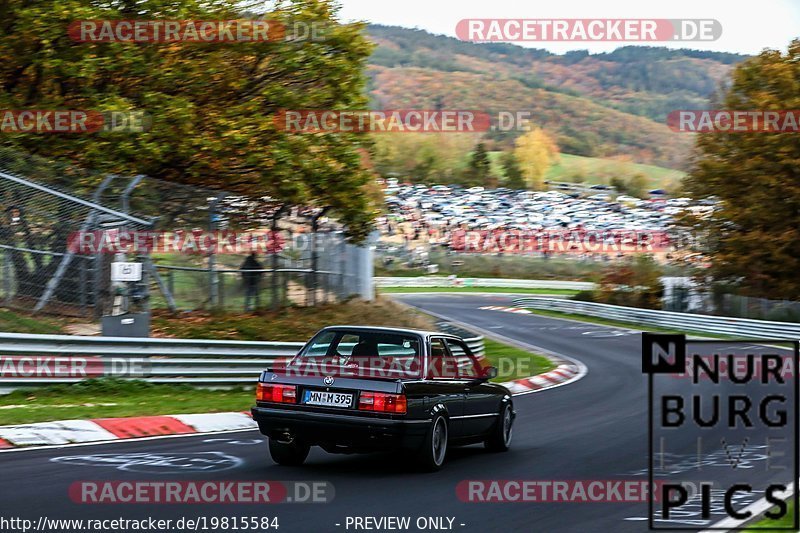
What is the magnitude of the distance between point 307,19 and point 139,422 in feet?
45.4

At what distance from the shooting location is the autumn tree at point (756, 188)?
44.1 meters

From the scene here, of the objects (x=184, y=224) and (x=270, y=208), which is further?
(x=270, y=208)

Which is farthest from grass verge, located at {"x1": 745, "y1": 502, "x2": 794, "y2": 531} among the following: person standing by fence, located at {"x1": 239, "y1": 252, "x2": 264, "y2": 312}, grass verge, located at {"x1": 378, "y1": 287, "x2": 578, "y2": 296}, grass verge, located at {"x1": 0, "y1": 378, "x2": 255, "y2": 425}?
grass verge, located at {"x1": 378, "y1": 287, "x2": 578, "y2": 296}

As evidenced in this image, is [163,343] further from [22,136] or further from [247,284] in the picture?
[22,136]

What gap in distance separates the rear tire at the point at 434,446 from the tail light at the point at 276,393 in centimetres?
119

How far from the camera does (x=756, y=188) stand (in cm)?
4462

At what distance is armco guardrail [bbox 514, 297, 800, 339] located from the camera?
3725cm

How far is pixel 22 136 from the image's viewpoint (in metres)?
19.4

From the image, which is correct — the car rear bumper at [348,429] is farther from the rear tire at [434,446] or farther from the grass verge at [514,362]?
the grass verge at [514,362]

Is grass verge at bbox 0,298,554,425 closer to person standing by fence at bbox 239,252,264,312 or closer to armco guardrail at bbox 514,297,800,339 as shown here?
person standing by fence at bbox 239,252,264,312

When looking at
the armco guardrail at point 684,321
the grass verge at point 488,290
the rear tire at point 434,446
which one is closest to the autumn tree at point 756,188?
the armco guardrail at point 684,321

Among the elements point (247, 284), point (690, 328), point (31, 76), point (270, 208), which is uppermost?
point (31, 76)

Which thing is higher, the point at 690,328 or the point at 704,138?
the point at 704,138

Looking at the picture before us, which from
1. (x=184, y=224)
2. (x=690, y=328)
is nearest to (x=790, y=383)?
(x=184, y=224)
